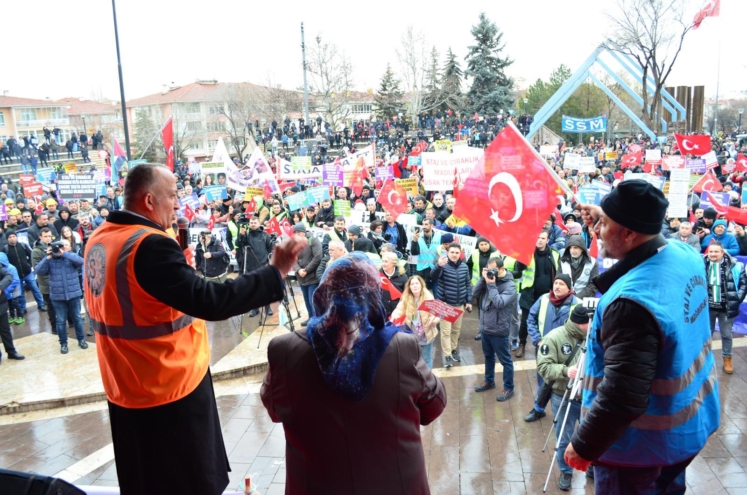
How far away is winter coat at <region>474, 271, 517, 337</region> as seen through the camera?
264 inches

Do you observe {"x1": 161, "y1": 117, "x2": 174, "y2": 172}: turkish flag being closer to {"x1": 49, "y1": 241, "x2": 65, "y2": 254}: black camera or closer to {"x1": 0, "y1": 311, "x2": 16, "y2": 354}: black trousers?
{"x1": 49, "y1": 241, "x2": 65, "y2": 254}: black camera

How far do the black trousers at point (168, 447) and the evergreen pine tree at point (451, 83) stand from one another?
4903cm

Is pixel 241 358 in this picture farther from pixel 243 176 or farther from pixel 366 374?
pixel 243 176

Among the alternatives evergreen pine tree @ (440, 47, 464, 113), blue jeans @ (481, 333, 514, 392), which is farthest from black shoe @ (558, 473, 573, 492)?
evergreen pine tree @ (440, 47, 464, 113)

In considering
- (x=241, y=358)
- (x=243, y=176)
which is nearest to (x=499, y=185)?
(x=241, y=358)

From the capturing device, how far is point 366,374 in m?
1.97

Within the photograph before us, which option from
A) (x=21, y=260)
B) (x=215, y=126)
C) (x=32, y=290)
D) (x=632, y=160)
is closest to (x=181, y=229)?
(x=21, y=260)

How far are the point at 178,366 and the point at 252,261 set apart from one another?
27.6 feet

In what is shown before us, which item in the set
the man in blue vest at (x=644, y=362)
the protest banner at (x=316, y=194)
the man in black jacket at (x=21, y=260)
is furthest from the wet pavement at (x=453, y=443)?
the protest banner at (x=316, y=194)

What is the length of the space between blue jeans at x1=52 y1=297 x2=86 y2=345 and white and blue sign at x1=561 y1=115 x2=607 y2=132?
78.4 ft

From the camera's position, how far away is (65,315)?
901 centimetres

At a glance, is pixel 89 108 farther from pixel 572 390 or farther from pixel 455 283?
pixel 572 390

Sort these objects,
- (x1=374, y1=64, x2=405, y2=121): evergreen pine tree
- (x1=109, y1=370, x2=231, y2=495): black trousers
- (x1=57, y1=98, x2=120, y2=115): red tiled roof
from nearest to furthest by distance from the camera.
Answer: (x1=109, y1=370, x2=231, y2=495): black trousers → (x1=374, y1=64, x2=405, y2=121): evergreen pine tree → (x1=57, y1=98, x2=120, y2=115): red tiled roof

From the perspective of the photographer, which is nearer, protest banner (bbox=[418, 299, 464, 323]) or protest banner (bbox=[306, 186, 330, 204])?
protest banner (bbox=[418, 299, 464, 323])
